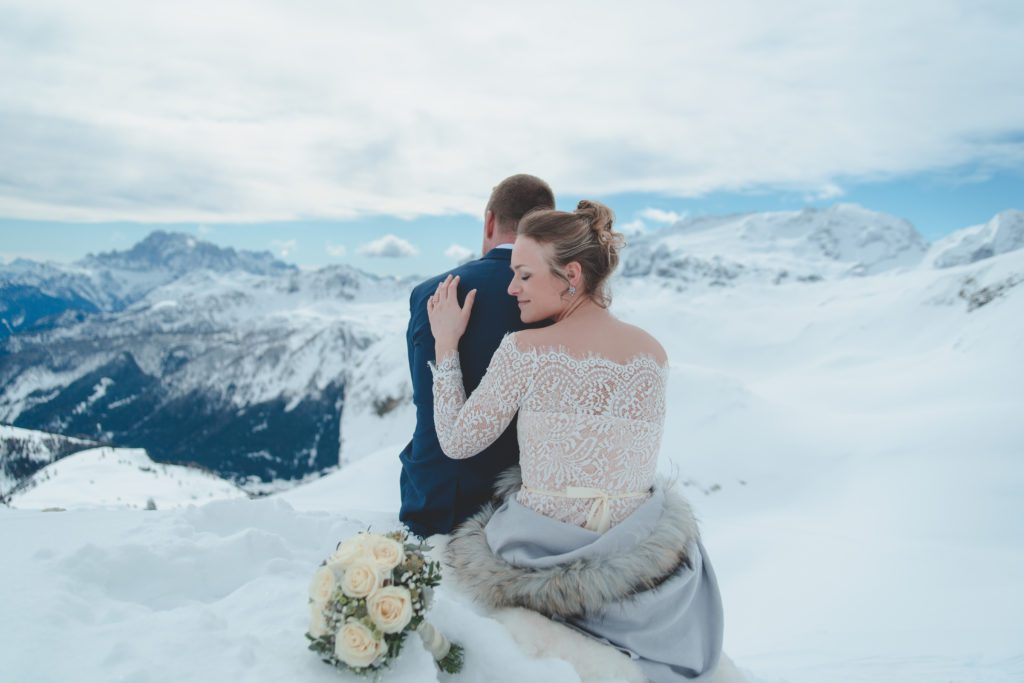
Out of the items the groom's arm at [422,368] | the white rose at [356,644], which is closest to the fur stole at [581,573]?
the groom's arm at [422,368]

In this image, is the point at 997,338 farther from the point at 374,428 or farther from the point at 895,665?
the point at 374,428

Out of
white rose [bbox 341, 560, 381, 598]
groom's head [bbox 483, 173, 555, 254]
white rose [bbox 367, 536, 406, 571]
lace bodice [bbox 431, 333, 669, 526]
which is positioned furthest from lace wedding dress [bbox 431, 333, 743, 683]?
groom's head [bbox 483, 173, 555, 254]

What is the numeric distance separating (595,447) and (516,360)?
0.76 m

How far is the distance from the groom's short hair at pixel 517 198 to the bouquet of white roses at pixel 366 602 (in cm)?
282

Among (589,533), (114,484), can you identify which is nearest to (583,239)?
(589,533)

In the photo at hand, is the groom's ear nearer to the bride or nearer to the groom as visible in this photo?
the groom

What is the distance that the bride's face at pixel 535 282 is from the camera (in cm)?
377

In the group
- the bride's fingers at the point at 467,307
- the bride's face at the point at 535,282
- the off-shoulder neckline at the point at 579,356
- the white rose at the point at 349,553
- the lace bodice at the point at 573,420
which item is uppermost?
the bride's face at the point at 535,282

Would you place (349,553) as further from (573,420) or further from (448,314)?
(448,314)

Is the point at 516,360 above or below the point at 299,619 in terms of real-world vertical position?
above

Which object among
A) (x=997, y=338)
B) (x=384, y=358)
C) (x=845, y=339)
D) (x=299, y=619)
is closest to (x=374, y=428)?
(x=384, y=358)

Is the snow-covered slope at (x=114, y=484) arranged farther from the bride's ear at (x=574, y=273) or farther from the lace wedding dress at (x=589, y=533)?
the bride's ear at (x=574, y=273)

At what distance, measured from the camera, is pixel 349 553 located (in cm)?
287

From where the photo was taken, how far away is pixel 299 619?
342cm
